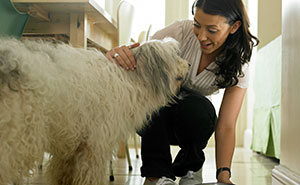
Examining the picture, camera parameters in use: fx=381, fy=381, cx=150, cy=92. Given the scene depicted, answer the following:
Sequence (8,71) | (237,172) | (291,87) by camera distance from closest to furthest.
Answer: (8,71)
(291,87)
(237,172)

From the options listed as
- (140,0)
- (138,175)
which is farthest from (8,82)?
(140,0)

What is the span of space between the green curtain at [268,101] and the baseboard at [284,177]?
1252 mm

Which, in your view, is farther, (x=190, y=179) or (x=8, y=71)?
(x=190, y=179)

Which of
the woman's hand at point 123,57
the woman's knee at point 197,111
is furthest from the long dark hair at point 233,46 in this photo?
the woman's hand at point 123,57

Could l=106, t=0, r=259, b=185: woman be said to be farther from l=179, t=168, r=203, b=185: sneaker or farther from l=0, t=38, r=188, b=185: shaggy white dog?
l=0, t=38, r=188, b=185: shaggy white dog

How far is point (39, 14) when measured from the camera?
2396 millimetres

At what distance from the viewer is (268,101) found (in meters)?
3.58

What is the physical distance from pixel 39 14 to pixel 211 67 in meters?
1.15

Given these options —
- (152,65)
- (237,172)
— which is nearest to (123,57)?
(152,65)

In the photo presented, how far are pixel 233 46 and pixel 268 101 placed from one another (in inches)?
73.3

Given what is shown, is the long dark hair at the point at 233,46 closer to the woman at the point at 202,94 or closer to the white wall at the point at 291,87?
the woman at the point at 202,94

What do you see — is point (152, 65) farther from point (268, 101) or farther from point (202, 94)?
point (268, 101)

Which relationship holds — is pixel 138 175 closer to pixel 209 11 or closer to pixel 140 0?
pixel 209 11

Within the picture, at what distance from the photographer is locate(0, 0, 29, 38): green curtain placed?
2.04 m
